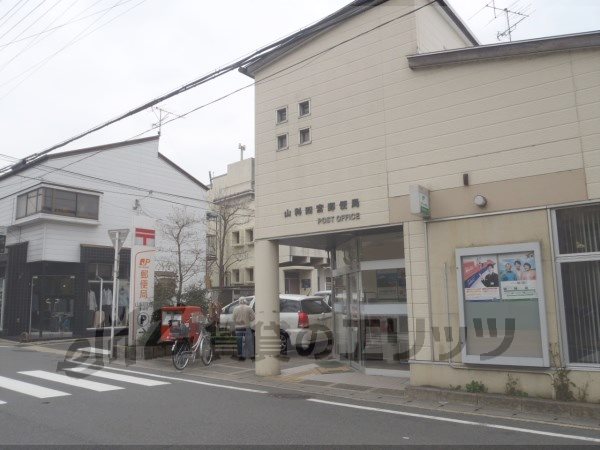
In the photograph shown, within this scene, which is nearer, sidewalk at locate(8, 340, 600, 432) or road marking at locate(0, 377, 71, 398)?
sidewalk at locate(8, 340, 600, 432)

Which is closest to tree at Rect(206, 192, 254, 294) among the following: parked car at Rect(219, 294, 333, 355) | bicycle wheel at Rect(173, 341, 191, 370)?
parked car at Rect(219, 294, 333, 355)

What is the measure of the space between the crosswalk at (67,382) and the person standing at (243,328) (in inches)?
106

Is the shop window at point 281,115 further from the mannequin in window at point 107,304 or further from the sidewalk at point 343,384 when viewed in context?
the mannequin in window at point 107,304

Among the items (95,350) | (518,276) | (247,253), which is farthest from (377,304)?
(247,253)

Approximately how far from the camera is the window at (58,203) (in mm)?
21797

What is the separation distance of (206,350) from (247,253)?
2465 cm

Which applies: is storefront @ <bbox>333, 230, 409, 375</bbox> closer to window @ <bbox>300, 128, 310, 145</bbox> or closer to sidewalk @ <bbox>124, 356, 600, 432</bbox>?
sidewalk @ <bbox>124, 356, 600, 432</bbox>

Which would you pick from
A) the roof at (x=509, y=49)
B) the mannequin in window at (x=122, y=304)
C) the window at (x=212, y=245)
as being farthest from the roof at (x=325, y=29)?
the window at (x=212, y=245)

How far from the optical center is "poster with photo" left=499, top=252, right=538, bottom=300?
26.4ft

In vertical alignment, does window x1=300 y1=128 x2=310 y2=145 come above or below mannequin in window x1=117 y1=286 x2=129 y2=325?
above

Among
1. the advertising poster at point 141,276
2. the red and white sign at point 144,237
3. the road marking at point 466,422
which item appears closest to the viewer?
the road marking at point 466,422

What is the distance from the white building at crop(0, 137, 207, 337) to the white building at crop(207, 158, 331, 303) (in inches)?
373

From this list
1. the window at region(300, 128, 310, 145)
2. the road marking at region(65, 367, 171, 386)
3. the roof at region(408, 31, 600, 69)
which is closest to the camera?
the roof at region(408, 31, 600, 69)

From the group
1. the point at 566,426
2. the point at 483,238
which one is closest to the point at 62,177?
the point at 483,238
